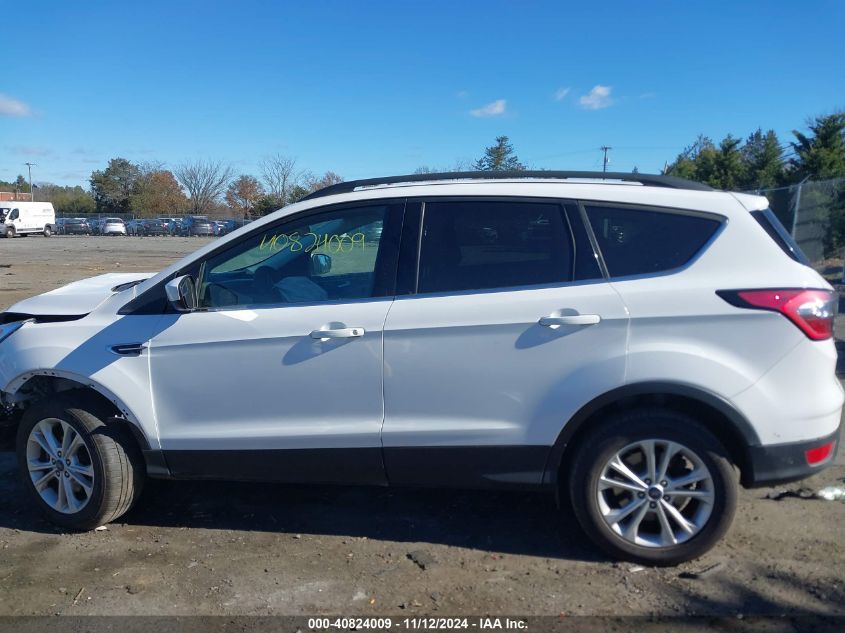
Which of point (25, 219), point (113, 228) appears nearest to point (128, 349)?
point (25, 219)

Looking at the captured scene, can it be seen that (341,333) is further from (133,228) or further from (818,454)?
(133,228)

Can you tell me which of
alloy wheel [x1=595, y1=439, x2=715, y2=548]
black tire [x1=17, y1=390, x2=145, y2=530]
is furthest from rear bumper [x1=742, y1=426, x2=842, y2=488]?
black tire [x1=17, y1=390, x2=145, y2=530]

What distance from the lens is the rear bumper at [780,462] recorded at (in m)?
3.37

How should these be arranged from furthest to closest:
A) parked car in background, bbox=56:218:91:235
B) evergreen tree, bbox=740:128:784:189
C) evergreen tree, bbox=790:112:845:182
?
parked car in background, bbox=56:218:91:235 < evergreen tree, bbox=740:128:784:189 < evergreen tree, bbox=790:112:845:182

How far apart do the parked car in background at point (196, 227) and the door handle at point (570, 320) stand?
196ft

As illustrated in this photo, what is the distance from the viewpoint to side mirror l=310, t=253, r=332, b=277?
4.06 metres

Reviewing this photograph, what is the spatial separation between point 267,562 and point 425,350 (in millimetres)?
1392

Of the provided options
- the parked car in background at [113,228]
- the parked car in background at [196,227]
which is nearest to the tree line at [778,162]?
the parked car in background at [196,227]

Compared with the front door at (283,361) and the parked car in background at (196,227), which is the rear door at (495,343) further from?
the parked car in background at (196,227)

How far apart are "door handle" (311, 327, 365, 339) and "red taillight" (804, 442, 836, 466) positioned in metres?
2.22

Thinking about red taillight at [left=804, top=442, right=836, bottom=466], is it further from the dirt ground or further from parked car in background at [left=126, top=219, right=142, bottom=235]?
parked car in background at [left=126, top=219, right=142, bottom=235]

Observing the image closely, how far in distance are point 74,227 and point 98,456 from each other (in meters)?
66.5

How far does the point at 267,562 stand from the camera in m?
3.72

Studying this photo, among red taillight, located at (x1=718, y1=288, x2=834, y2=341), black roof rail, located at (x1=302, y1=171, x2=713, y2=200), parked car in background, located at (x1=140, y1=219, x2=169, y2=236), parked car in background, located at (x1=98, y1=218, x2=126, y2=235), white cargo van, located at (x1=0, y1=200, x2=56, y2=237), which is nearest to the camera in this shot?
red taillight, located at (x1=718, y1=288, x2=834, y2=341)
